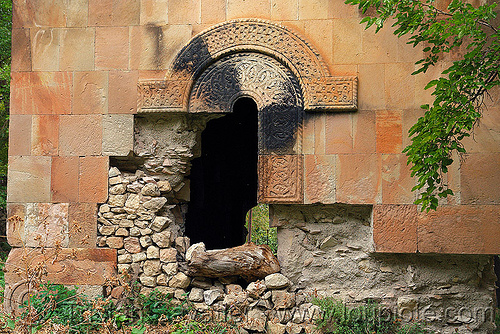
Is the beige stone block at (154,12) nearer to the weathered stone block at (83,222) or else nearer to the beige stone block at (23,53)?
the beige stone block at (23,53)

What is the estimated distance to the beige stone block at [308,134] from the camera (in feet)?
17.9

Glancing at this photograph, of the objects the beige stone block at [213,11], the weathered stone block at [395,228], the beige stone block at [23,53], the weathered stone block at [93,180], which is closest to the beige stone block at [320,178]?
the weathered stone block at [395,228]

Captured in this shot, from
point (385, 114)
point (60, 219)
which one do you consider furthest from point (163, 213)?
point (385, 114)

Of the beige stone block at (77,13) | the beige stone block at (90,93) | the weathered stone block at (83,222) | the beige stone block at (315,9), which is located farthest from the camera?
the beige stone block at (77,13)

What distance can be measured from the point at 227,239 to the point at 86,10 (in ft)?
17.1

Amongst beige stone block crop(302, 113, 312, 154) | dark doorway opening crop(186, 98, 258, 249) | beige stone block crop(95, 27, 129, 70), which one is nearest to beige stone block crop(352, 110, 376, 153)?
beige stone block crop(302, 113, 312, 154)

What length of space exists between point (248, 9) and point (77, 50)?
2232mm

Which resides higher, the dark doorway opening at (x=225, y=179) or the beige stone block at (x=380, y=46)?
the beige stone block at (x=380, y=46)

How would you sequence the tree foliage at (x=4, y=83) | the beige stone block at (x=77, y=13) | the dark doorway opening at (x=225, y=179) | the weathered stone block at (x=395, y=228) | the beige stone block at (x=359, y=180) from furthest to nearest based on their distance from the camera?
1. the tree foliage at (x=4, y=83)
2. the dark doorway opening at (x=225, y=179)
3. the beige stone block at (x=77, y=13)
4. the beige stone block at (x=359, y=180)
5. the weathered stone block at (x=395, y=228)

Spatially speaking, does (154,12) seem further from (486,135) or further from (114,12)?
(486,135)

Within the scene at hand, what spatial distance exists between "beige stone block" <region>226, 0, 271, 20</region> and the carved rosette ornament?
0.12 metres

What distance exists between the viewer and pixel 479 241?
16.8 feet

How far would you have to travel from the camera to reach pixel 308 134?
5.46 m

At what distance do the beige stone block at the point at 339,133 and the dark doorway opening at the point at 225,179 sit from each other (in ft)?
8.09
